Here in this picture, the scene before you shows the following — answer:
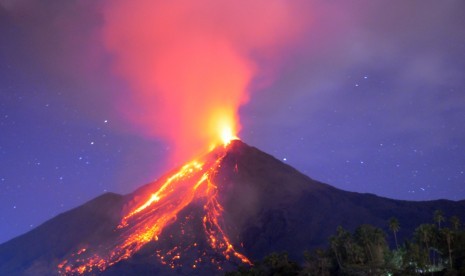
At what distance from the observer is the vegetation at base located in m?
66.8

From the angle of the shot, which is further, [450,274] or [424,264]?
[424,264]

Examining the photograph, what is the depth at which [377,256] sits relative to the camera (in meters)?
83.9

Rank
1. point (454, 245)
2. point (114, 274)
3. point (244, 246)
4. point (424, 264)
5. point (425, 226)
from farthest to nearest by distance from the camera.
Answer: point (244, 246), point (114, 274), point (425, 226), point (454, 245), point (424, 264)

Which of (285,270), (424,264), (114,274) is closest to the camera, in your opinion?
(424,264)

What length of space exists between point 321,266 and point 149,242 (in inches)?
4595

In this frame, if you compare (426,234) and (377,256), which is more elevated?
(426,234)

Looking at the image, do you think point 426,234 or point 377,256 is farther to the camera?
point 377,256

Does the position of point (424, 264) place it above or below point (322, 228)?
below

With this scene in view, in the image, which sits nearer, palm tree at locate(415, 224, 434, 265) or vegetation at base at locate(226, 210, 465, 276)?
vegetation at base at locate(226, 210, 465, 276)

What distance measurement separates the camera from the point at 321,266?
249 feet

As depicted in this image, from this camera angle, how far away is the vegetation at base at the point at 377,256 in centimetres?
6681

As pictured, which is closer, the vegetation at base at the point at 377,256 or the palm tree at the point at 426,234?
the vegetation at base at the point at 377,256

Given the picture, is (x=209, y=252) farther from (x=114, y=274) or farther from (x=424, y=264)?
(x=424, y=264)

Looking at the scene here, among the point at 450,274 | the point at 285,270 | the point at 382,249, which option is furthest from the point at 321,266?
the point at 450,274
